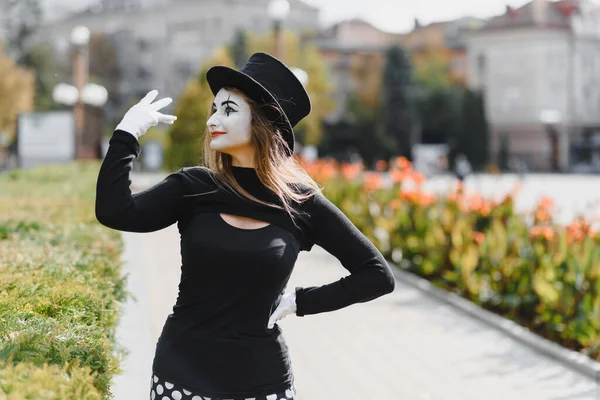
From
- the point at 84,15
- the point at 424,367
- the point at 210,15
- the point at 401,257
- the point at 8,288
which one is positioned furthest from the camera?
the point at 84,15

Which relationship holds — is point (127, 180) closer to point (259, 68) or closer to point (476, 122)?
point (259, 68)

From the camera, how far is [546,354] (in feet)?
25.2

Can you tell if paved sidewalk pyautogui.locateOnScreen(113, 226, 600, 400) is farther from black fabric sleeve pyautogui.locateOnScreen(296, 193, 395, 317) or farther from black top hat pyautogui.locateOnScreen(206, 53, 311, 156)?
black top hat pyautogui.locateOnScreen(206, 53, 311, 156)

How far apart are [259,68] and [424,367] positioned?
4552 millimetres

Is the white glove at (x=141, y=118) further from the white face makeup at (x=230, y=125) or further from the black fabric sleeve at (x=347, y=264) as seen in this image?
the black fabric sleeve at (x=347, y=264)

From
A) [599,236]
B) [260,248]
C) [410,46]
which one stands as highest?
[410,46]

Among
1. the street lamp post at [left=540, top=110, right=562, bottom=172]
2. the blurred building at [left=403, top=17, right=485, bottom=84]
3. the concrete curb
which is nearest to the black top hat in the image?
the concrete curb

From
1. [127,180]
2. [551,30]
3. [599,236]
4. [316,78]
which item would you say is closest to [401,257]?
[599,236]

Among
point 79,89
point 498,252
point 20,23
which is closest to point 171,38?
point 20,23

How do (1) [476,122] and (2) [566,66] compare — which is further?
(2) [566,66]

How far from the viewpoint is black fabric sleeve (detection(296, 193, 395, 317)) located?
3031 millimetres

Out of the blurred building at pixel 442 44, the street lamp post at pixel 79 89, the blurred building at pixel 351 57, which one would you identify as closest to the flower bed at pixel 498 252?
the street lamp post at pixel 79 89

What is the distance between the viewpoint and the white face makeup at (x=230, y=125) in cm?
300

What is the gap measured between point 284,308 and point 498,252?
7073mm
